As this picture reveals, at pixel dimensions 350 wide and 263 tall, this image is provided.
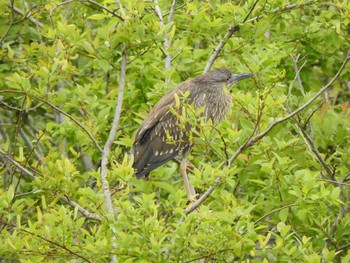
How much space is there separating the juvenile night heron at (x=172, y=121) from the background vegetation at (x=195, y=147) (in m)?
0.11

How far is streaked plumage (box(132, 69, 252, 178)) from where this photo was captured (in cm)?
765

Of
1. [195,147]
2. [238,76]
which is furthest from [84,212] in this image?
[238,76]

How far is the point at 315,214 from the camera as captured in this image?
263 inches

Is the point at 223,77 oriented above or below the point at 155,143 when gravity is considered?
above

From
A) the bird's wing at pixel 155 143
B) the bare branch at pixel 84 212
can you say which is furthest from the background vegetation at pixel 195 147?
the bird's wing at pixel 155 143

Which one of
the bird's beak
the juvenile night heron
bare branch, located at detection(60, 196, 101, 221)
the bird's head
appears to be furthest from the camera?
the bird's head

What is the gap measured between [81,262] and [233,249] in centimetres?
114

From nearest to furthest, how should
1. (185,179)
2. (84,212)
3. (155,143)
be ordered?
1. (84,212)
2. (185,179)
3. (155,143)

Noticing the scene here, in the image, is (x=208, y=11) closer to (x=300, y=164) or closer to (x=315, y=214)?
(x=300, y=164)

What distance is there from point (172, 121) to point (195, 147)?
1312 mm

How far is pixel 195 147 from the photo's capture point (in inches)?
263

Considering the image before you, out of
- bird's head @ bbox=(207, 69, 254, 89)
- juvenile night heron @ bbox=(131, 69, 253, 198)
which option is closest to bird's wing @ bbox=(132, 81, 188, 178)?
juvenile night heron @ bbox=(131, 69, 253, 198)

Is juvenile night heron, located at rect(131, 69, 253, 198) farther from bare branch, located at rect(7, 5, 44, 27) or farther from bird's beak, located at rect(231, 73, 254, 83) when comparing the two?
bare branch, located at rect(7, 5, 44, 27)

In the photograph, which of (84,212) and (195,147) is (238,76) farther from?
(84,212)
